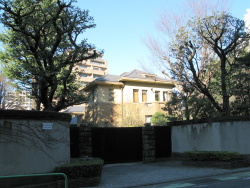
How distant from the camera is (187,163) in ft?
45.0

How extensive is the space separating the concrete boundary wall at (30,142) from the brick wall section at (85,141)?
3955 mm

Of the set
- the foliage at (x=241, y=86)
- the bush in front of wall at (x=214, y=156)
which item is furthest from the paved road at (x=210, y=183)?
the foliage at (x=241, y=86)

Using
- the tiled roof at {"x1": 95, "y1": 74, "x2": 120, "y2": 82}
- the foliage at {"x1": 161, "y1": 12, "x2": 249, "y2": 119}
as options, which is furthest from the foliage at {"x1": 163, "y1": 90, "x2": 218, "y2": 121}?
the tiled roof at {"x1": 95, "y1": 74, "x2": 120, "y2": 82}

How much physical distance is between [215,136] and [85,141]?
6.97 metres

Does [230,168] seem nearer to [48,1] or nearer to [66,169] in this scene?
[66,169]

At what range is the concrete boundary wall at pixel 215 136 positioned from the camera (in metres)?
13.4

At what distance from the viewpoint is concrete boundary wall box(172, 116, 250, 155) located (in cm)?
1336

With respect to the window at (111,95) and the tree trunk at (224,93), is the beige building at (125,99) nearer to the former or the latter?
the window at (111,95)

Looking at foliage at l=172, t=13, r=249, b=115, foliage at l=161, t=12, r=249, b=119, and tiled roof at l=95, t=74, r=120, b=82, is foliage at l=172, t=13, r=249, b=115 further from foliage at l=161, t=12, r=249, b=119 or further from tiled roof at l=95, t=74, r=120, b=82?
tiled roof at l=95, t=74, r=120, b=82

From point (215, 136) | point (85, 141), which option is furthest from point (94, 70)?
point (215, 136)

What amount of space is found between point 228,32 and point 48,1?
41.0 feet

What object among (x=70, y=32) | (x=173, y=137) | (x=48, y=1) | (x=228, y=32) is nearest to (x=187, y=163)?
(x=173, y=137)

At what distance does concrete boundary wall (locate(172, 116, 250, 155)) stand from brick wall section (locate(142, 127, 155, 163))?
6.64 ft

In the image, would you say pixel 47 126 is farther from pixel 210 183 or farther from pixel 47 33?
pixel 47 33
